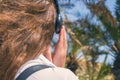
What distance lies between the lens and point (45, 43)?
1.45 m

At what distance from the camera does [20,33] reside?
141 centimetres

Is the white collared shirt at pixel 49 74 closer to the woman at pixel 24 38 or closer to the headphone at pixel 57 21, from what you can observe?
the woman at pixel 24 38

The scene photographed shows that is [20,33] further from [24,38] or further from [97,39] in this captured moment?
[97,39]

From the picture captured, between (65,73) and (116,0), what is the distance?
1556 cm

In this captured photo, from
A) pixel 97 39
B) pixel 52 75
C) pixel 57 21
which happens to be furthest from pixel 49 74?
pixel 97 39

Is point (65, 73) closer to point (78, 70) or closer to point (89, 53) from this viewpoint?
point (89, 53)

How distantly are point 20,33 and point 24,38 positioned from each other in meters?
0.02

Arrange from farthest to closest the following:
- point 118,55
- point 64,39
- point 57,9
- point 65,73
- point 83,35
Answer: point 118,55 → point 83,35 → point 64,39 → point 57,9 → point 65,73

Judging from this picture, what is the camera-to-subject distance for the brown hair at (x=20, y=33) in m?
1.39

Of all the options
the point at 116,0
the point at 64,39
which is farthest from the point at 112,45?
the point at 64,39

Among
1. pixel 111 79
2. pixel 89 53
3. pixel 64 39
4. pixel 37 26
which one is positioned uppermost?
pixel 37 26

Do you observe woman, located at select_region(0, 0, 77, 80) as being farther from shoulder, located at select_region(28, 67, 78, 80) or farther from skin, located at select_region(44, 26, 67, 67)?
skin, located at select_region(44, 26, 67, 67)

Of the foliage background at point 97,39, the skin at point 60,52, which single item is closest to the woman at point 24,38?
the skin at point 60,52

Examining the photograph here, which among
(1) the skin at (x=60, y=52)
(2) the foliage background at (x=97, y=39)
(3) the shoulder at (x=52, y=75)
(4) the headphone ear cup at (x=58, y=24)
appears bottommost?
(2) the foliage background at (x=97, y=39)
